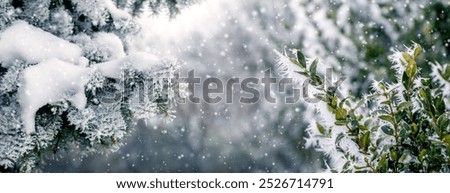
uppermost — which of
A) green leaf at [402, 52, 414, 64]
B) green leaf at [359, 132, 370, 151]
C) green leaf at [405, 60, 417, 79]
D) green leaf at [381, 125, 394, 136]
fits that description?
green leaf at [402, 52, 414, 64]

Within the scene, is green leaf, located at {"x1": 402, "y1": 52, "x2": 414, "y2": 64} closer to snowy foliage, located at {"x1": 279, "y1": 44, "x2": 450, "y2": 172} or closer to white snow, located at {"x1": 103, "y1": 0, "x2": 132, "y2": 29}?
snowy foliage, located at {"x1": 279, "y1": 44, "x2": 450, "y2": 172}

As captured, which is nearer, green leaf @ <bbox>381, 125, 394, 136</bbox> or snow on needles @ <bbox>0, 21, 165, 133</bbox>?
green leaf @ <bbox>381, 125, 394, 136</bbox>

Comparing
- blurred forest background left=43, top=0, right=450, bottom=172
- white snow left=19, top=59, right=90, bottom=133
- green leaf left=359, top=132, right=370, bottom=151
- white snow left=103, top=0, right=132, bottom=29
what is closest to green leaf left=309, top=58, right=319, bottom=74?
green leaf left=359, top=132, right=370, bottom=151

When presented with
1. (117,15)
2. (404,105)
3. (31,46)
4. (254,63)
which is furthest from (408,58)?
(254,63)

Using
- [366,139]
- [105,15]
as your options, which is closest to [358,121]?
[366,139]

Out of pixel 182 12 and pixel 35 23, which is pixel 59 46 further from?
pixel 182 12

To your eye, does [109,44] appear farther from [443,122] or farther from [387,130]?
[443,122]
